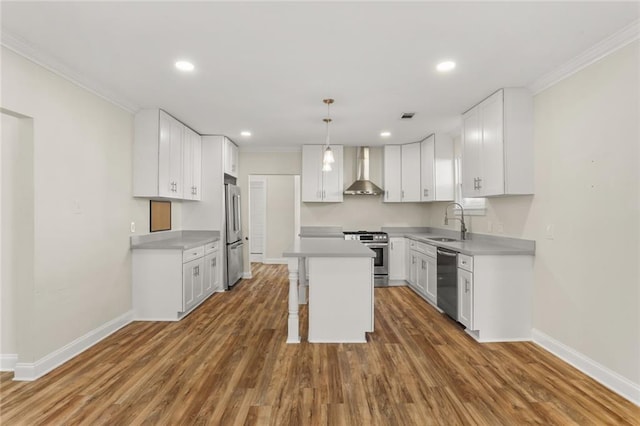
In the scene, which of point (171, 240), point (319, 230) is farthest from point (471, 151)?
point (171, 240)

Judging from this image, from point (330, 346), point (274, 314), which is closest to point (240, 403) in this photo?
point (330, 346)

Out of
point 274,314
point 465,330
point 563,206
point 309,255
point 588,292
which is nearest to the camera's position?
point 588,292

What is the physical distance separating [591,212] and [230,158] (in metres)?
4.90

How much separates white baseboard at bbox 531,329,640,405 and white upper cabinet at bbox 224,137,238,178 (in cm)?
480

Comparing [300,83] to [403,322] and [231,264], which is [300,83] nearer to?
[403,322]

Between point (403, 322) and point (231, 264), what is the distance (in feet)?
9.86

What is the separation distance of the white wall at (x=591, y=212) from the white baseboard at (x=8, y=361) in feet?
15.5

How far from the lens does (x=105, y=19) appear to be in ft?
6.61

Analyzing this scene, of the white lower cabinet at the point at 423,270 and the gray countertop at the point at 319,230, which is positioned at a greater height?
the gray countertop at the point at 319,230

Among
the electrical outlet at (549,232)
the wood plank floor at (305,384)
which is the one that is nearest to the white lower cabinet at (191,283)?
the wood plank floor at (305,384)

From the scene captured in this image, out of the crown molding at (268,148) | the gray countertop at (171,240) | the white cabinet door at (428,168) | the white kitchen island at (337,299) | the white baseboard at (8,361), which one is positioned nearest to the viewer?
the white baseboard at (8,361)

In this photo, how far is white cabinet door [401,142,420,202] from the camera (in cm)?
564

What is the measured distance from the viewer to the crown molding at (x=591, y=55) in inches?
84.4

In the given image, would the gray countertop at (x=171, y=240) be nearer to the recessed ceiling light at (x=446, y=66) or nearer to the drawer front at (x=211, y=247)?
the drawer front at (x=211, y=247)
